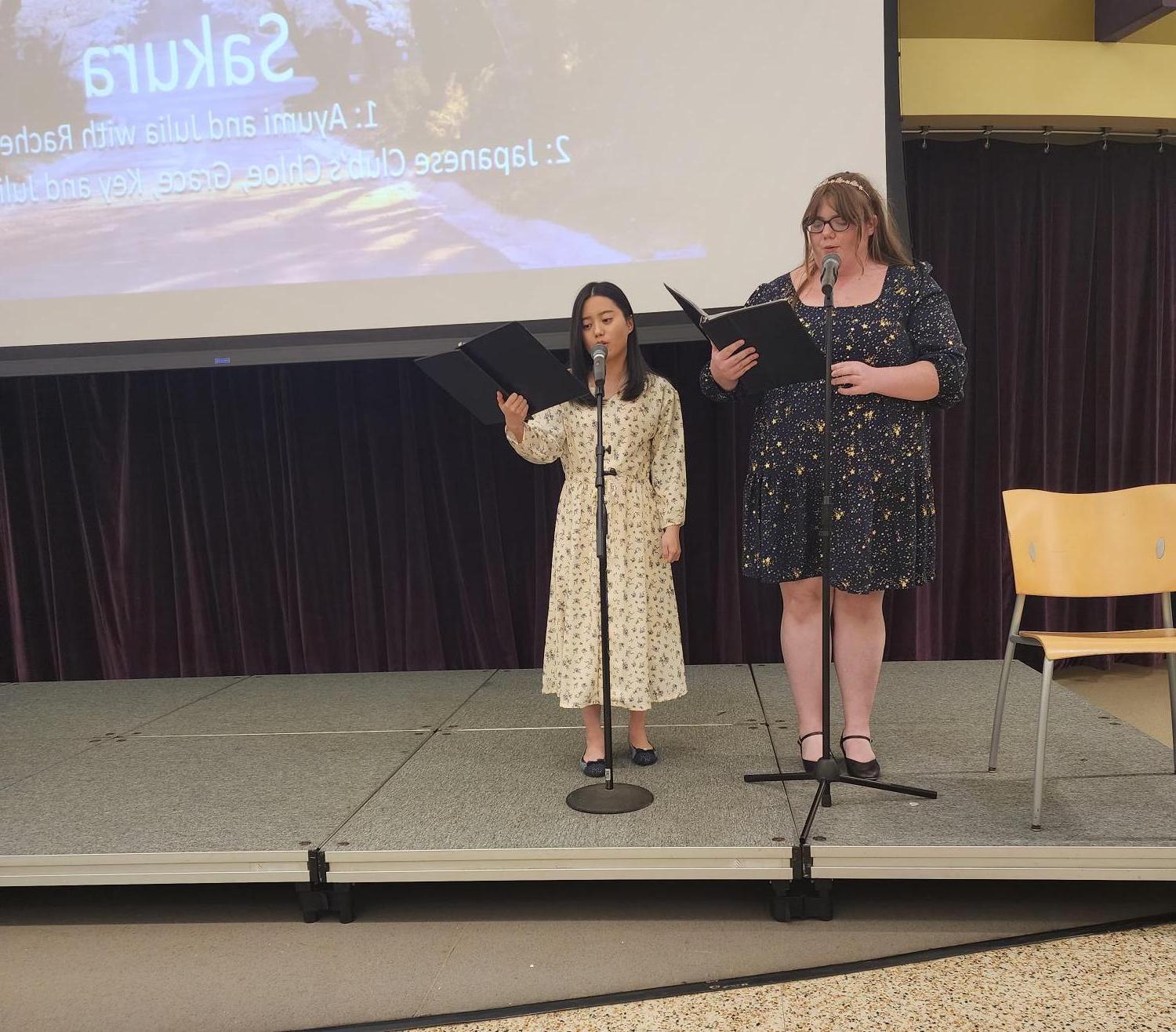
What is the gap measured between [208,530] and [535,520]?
4.19ft

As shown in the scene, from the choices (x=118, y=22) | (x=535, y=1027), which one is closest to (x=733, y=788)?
(x=535, y=1027)

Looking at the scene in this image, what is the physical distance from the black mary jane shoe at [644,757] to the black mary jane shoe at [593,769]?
0.10 metres

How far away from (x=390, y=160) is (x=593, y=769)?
77.0 inches

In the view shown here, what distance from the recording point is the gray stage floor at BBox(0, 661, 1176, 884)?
1.76 metres

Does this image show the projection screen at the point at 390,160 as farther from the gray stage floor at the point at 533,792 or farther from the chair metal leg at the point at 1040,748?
the chair metal leg at the point at 1040,748

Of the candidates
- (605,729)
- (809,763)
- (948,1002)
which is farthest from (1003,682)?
(605,729)

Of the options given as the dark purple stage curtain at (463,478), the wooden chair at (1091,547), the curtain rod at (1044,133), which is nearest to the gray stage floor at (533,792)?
the wooden chair at (1091,547)

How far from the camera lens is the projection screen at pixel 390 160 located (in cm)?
284

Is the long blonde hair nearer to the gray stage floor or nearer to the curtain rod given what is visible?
the gray stage floor

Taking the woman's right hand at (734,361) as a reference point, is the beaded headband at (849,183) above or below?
above

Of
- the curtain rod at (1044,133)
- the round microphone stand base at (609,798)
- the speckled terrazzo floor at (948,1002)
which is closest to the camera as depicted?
the speckled terrazzo floor at (948,1002)

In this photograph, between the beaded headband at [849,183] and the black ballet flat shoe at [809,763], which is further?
the black ballet flat shoe at [809,763]

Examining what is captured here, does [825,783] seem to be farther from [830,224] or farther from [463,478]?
[463,478]

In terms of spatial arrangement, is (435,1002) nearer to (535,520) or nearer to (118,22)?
(535,520)
